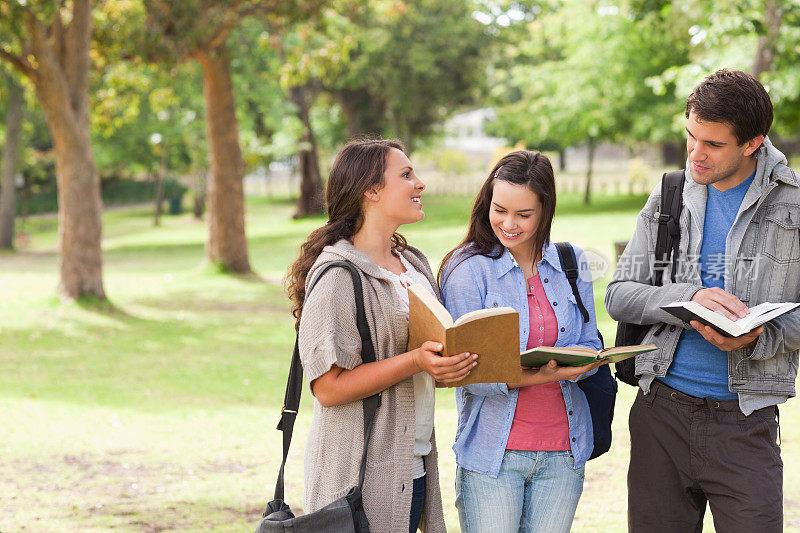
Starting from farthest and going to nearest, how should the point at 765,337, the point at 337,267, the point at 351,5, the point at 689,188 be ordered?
the point at 351,5, the point at 689,188, the point at 765,337, the point at 337,267

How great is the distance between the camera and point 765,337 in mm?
3008

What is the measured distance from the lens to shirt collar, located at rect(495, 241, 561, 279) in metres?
3.20

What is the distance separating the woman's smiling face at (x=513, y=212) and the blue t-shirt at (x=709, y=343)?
2.10 ft

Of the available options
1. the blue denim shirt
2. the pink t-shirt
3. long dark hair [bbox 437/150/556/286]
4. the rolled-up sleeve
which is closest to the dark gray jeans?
the blue denim shirt

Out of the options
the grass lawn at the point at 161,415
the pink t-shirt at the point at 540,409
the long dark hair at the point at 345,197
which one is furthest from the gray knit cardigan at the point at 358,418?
the grass lawn at the point at 161,415

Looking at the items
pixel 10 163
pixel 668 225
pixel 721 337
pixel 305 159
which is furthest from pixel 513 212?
pixel 305 159

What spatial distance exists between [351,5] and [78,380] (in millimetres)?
10559

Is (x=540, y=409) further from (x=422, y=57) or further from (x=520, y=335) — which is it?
(x=422, y=57)

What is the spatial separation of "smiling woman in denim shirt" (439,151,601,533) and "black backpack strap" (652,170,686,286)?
0.31 meters

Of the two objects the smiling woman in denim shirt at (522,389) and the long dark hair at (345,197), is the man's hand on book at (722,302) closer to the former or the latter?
the smiling woman in denim shirt at (522,389)

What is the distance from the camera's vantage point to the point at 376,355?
2.84 m

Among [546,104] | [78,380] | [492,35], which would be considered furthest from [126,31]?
[492,35]

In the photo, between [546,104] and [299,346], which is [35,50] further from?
[546,104]

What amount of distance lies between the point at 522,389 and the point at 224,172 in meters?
15.0
